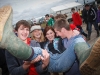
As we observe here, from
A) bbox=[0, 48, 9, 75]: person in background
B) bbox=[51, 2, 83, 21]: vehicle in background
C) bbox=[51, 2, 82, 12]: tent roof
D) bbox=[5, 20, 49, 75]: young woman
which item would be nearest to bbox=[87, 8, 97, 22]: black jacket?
bbox=[0, 48, 9, 75]: person in background

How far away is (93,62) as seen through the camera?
0.65 metres

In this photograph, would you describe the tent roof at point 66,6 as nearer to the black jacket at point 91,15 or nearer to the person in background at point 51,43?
the black jacket at point 91,15

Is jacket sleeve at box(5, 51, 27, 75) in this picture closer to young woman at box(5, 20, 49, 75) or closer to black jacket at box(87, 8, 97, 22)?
young woman at box(5, 20, 49, 75)

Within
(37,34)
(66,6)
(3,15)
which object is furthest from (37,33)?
(66,6)

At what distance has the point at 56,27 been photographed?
1586 mm

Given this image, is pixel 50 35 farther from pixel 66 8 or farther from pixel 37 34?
pixel 66 8

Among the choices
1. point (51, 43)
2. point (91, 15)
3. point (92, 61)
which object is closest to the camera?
point (92, 61)

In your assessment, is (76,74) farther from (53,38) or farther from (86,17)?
(86,17)

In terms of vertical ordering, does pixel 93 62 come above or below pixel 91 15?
above

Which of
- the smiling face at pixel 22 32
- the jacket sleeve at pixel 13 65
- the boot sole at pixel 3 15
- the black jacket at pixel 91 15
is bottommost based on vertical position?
the black jacket at pixel 91 15

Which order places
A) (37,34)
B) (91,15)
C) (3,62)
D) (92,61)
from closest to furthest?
(92,61) < (3,62) < (37,34) < (91,15)

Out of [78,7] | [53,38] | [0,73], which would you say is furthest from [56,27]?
[78,7]

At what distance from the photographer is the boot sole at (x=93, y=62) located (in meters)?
0.60

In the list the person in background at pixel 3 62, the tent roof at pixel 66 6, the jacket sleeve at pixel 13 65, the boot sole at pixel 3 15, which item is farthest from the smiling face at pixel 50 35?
the tent roof at pixel 66 6
